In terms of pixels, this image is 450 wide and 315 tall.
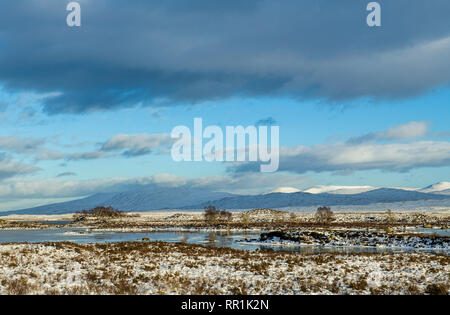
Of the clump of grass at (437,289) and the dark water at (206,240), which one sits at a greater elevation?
the clump of grass at (437,289)

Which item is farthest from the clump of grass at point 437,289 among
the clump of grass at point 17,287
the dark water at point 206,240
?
the dark water at point 206,240

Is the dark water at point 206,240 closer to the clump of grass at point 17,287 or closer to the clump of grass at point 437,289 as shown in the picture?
the clump of grass at point 437,289

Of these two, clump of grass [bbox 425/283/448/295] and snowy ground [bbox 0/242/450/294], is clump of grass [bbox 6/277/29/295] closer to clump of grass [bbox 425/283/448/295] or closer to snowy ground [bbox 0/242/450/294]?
snowy ground [bbox 0/242/450/294]

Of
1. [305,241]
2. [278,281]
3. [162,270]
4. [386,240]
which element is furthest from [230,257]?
[386,240]

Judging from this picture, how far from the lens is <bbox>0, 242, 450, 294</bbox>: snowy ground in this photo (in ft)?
55.2

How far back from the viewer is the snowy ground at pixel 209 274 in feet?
55.2

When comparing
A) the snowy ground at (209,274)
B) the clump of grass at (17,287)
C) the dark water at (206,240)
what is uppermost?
the clump of grass at (17,287)

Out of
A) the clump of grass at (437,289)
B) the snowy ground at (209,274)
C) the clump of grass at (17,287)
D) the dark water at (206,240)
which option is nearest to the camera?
the clump of grass at (17,287)

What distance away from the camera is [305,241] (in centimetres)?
4612

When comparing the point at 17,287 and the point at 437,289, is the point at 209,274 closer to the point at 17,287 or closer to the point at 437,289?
the point at 17,287
